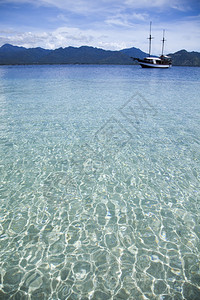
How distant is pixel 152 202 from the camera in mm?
Result: 6492

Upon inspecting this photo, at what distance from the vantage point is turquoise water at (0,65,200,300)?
4129 millimetres

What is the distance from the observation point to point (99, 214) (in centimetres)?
600

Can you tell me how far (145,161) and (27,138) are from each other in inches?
281

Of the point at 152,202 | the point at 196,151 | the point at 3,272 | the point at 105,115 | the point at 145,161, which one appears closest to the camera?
the point at 3,272

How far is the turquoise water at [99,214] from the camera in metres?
4.13

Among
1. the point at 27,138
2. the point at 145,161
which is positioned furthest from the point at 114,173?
the point at 27,138

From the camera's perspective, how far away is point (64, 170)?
8.38 meters

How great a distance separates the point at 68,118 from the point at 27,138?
4.84 m

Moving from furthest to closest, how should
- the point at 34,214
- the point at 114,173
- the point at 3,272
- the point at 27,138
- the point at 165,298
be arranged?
the point at 27,138 → the point at 114,173 → the point at 34,214 → the point at 3,272 → the point at 165,298

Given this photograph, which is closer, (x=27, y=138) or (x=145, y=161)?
(x=145, y=161)

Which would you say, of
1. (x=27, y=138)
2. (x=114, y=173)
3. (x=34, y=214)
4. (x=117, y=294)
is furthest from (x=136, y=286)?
(x=27, y=138)

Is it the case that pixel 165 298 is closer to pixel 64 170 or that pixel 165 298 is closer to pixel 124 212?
pixel 124 212

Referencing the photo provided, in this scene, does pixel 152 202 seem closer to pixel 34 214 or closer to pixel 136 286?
pixel 136 286

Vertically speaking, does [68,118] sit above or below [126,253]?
above
